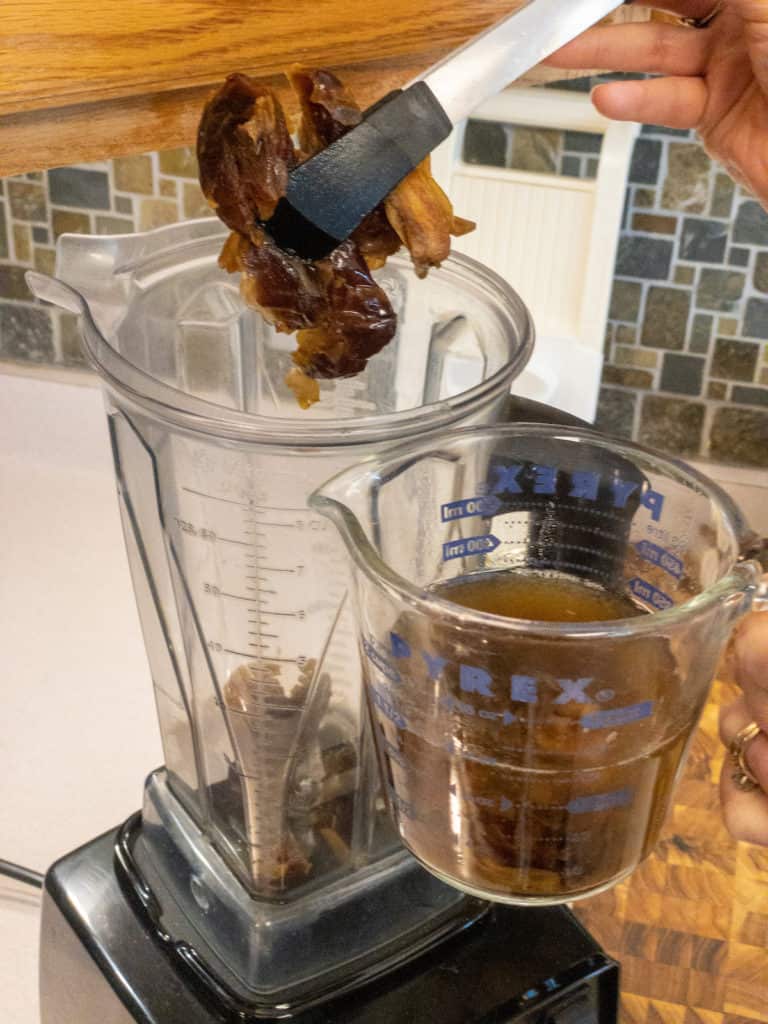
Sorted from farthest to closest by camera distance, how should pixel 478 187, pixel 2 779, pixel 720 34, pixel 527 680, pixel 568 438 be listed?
1. pixel 478 187
2. pixel 2 779
3. pixel 720 34
4. pixel 568 438
5. pixel 527 680

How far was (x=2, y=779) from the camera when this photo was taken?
Answer: 105 centimetres

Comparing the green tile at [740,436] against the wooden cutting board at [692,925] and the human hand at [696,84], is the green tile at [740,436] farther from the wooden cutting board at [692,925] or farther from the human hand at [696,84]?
the wooden cutting board at [692,925]

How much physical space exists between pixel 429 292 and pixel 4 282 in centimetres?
129

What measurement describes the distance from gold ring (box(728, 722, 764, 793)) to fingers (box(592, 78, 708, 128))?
46 cm

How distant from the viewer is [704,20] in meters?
0.80

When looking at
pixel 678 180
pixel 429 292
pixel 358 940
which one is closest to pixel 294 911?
pixel 358 940

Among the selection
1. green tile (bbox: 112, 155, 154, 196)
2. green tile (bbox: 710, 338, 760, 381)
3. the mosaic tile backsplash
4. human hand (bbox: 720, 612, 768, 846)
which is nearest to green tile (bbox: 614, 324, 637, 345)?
the mosaic tile backsplash

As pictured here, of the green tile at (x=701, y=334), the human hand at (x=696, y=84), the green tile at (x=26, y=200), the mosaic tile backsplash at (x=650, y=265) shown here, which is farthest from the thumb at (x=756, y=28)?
the green tile at (x=26, y=200)

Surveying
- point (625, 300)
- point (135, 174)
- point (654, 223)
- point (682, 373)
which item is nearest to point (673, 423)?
point (682, 373)

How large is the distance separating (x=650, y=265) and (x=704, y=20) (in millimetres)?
772

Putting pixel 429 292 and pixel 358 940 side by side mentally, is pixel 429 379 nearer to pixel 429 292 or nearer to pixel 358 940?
pixel 429 292

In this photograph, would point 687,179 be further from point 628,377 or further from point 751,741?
point 751,741

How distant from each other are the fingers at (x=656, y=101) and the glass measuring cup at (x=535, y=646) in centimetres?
40

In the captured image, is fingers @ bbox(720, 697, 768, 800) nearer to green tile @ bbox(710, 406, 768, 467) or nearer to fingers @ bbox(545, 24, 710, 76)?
fingers @ bbox(545, 24, 710, 76)
